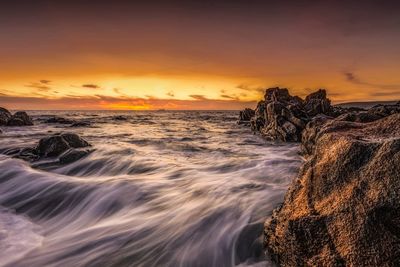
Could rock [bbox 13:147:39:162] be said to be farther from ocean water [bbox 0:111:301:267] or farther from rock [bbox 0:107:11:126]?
rock [bbox 0:107:11:126]

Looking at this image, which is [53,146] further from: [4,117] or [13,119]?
[4,117]

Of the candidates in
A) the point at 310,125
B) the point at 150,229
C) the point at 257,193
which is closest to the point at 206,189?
the point at 257,193

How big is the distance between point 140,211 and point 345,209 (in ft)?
13.4

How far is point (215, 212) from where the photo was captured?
5176 millimetres

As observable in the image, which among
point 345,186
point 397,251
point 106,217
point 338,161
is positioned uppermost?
point 338,161

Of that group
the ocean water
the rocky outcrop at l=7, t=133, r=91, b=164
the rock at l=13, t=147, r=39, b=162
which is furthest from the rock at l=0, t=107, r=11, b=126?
the ocean water

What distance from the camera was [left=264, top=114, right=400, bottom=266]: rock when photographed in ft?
7.79

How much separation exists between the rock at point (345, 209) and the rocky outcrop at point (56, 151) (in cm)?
878

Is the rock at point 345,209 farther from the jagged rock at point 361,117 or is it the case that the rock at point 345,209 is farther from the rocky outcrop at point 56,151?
the rocky outcrop at point 56,151

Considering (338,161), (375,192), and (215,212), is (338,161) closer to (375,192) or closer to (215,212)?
(375,192)

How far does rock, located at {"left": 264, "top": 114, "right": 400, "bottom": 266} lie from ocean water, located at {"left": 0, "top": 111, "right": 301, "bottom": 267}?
2.23ft

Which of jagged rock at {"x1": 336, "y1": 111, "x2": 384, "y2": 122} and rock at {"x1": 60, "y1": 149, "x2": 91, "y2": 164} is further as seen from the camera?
rock at {"x1": 60, "y1": 149, "x2": 91, "y2": 164}

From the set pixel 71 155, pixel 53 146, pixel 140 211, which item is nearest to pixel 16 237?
pixel 140 211

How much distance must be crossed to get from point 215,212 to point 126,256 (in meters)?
1.59
